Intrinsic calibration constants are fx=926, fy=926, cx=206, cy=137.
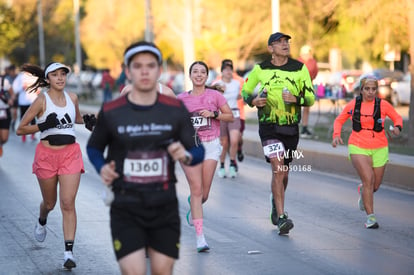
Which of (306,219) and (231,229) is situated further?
(306,219)

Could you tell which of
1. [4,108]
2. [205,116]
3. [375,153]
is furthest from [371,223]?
[4,108]

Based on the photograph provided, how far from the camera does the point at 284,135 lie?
34.3 ft

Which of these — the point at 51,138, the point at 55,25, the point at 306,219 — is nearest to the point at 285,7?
the point at 306,219

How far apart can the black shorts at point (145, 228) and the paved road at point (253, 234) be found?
2.64m

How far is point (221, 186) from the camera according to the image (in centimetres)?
1521

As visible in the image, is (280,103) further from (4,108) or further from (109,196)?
(4,108)

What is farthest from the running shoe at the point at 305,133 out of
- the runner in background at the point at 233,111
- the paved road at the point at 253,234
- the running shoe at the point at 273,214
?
the running shoe at the point at 273,214

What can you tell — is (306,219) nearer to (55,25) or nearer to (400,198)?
(400,198)

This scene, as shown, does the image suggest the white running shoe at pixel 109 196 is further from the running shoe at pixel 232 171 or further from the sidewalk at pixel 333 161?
the running shoe at pixel 232 171

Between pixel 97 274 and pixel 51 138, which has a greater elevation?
pixel 51 138

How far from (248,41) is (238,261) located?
3874 centimetres

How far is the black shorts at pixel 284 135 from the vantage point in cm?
1042

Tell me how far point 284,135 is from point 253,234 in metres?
1.18

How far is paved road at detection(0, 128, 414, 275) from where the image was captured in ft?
28.7
